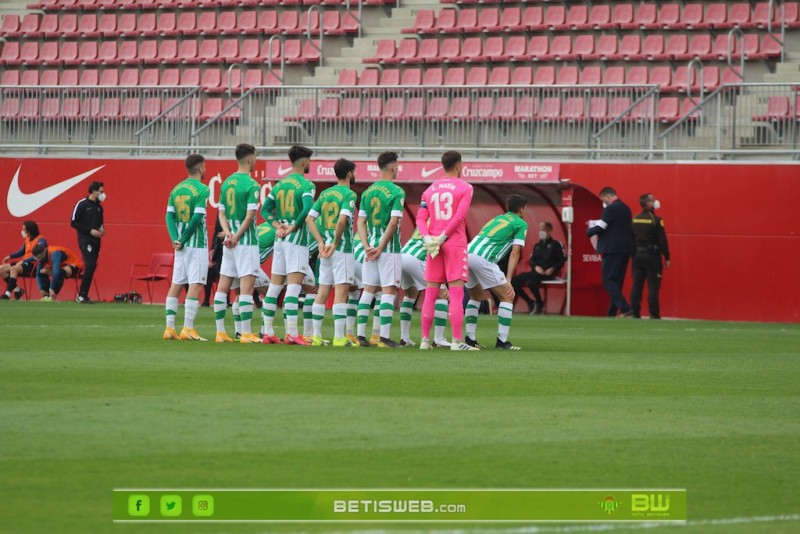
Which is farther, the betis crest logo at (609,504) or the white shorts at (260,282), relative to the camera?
the white shorts at (260,282)

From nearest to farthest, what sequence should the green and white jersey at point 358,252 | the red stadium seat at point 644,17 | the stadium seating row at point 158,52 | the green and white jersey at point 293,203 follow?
the green and white jersey at point 293,203
the green and white jersey at point 358,252
the red stadium seat at point 644,17
the stadium seating row at point 158,52

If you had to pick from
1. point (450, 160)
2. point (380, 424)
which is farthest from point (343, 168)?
point (380, 424)

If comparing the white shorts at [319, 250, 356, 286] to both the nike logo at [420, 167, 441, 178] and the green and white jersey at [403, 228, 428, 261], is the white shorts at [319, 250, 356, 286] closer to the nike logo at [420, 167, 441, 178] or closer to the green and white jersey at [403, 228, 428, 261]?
the green and white jersey at [403, 228, 428, 261]

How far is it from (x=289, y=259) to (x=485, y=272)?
2130 millimetres

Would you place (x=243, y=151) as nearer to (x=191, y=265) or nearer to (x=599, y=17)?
(x=191, y=265)

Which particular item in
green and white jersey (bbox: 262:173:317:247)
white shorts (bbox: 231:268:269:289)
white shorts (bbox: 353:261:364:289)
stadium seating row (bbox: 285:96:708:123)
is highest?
stadium seating row (bbox: 285:96:708:123)

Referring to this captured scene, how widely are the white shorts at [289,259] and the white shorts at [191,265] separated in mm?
775

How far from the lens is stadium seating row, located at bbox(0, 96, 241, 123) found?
27.7 meters

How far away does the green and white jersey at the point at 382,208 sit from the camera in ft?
49.9

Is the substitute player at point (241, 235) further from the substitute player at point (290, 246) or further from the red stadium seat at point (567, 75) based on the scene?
the red stadium seat at point (567, 75)

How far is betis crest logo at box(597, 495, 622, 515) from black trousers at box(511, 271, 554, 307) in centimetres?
1829

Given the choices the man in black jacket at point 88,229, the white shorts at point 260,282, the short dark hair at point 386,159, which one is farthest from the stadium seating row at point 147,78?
the short dark hair at point 386,159

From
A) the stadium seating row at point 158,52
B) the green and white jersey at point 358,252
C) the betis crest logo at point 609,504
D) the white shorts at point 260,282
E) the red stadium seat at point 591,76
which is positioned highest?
the stadium seating row at point 158,52

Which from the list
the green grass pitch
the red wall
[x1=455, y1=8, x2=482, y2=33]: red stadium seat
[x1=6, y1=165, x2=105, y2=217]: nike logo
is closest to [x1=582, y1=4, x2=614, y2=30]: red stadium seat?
[x1=455, y1=8, x2=482, y2=33]: red stadium seat
